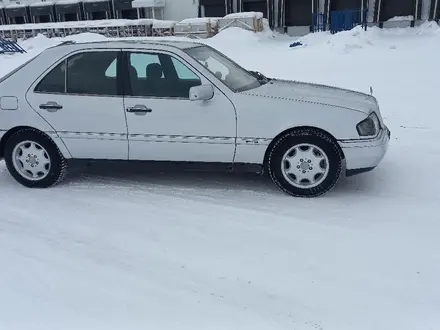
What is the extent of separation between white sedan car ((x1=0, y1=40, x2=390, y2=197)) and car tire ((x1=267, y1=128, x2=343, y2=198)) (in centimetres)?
1

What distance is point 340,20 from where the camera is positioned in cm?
2247

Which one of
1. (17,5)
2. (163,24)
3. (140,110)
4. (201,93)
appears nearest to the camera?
(201,93)

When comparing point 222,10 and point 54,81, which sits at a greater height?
point 222,10

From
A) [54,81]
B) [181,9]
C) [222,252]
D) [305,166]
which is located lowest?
[222,252]

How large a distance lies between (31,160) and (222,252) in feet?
9.02

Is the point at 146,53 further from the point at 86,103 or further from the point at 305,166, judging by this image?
the point at 305,166

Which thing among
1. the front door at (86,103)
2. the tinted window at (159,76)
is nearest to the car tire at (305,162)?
the tinted window at (159,76)

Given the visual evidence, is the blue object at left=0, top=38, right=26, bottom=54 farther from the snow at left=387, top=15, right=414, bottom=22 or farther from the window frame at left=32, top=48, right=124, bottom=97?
the snow at left=387, top=15, right=414, bottom=22

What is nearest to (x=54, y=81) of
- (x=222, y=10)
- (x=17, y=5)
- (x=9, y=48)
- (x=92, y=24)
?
(x=9, y=48)

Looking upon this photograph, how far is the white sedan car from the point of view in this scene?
464 cm

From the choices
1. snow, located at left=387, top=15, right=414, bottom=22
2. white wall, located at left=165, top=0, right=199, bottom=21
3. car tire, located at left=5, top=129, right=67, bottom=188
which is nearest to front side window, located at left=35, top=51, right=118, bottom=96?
car tire, located at left=5, top=129, right=67, bottom=188

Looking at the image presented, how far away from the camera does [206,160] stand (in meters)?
4.86

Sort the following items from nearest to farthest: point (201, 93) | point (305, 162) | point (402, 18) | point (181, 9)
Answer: point (201, 93)
point (305, 162)
point (402, 18)
point (181, 9)

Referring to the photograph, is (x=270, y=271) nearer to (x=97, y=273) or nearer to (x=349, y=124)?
(x=97, y=273)
